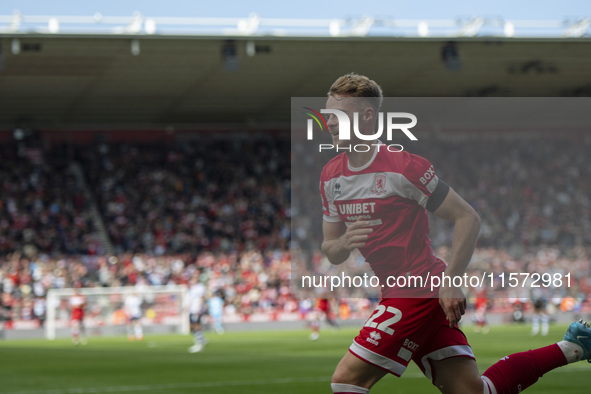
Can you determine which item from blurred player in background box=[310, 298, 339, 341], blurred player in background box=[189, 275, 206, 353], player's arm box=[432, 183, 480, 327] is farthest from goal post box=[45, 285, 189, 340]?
player's arm box=[432, 183, 480, 327]

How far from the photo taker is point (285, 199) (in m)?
37.6

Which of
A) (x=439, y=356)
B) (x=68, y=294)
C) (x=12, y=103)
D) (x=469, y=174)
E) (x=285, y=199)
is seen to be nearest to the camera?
(x=439, y=356)

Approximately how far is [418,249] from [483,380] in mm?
878

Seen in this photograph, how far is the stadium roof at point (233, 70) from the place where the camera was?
28.8 metres

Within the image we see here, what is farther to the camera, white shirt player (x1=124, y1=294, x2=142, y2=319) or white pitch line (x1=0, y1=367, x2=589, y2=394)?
white shirt player (x1=124, y1=294, x2=142, y2=319)

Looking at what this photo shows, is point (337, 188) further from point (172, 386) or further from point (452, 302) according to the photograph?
point (172, 386)

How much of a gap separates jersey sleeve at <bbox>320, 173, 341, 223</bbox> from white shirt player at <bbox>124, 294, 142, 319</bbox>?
22.8 m

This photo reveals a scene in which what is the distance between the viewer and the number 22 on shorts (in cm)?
490

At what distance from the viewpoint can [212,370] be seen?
1400 cm

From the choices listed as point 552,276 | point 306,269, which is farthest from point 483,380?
point 306,269

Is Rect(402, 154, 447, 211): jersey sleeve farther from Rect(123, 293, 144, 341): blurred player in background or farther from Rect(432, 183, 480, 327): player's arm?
Rect(123, 293, 144, 341): blurred player in background

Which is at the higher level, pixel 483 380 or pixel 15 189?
pixel 15 189

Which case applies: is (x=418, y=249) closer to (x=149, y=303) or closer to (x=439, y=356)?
(x=439, y=356)

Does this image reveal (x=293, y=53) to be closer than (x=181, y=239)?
Yes
